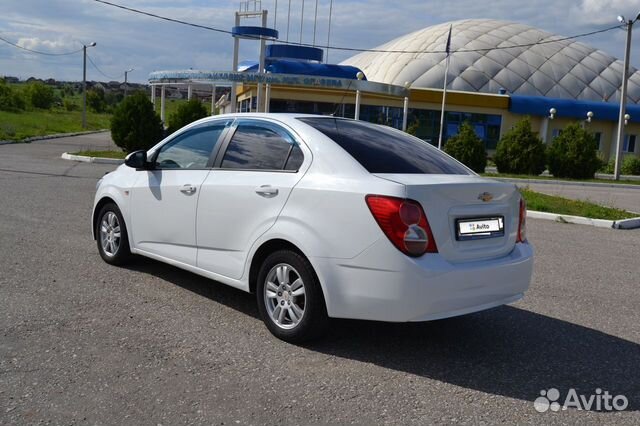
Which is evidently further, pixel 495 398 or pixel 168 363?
pixel 168 363

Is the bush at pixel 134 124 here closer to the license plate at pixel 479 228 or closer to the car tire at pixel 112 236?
the car tire at pixel 112 236

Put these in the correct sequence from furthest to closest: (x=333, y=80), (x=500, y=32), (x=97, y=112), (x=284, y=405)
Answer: (x=97, y=112), (x=500, y=32), (x=333, y=80), (x=284, y=405)

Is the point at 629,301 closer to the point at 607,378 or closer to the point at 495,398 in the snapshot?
the point at 607,378

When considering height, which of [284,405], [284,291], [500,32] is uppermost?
[500,32]

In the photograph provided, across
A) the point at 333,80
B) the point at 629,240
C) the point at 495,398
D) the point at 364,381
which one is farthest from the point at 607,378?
the point at 333,80

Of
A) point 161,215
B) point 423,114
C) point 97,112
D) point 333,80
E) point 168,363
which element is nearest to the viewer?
point 168,363

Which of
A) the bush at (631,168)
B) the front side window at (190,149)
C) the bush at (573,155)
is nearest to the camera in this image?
the front side window at (190,149)

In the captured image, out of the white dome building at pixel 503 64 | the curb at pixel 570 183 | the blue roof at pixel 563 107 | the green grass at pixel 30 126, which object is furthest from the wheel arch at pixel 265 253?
the white dome building at pixel 503 64

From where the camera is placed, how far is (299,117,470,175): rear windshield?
15.2ft

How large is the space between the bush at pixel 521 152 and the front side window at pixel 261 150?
2395 cm

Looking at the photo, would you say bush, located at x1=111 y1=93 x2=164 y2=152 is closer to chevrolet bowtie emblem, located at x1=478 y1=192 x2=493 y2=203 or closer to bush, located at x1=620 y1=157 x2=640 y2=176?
chevrolet bowtie emblem, located at x1=478 y1=192 x2=493 y2=203

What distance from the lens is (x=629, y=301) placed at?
20.8 ft

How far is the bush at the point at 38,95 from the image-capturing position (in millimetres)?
72438

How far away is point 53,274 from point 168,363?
256 centimetres
